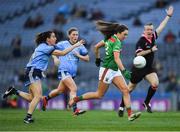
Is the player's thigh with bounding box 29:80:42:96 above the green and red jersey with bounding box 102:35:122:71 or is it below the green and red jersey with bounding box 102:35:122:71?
below

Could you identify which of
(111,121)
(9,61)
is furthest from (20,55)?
(111,121)

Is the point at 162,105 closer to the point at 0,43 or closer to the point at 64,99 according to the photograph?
the point at 64,99

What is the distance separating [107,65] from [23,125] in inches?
99.4

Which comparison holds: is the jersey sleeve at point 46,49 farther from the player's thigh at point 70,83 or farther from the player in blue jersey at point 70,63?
the player's thigh at point 70,83

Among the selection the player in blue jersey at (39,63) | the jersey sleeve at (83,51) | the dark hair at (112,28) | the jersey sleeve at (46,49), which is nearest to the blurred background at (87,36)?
the jersey sleeve at (83,51)

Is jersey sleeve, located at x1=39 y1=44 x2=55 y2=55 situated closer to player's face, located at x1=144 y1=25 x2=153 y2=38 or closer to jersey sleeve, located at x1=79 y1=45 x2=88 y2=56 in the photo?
jersey sleeve, located at x1=79 y1=45 x2=88 y2=56

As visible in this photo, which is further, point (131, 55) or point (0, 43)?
point (0, 43)

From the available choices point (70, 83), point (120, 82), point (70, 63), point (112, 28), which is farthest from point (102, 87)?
point (70, 63)

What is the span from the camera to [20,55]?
38.0 m

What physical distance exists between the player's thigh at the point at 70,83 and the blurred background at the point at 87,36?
9.10 meters

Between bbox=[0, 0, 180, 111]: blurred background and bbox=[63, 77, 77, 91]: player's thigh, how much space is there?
9098mm

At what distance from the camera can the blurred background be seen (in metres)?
30.3

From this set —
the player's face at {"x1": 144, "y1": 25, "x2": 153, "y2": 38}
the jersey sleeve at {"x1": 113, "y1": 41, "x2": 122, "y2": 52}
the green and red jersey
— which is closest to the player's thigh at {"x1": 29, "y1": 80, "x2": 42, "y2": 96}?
the green and red jersey

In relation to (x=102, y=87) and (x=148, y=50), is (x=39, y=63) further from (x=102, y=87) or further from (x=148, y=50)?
(x=148, y=50)
